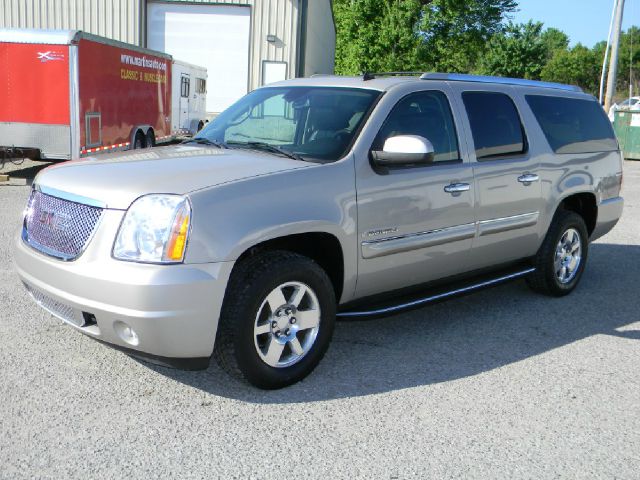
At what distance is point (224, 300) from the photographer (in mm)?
3652

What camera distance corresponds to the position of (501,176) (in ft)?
16.9

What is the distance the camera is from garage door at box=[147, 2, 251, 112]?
1009 inches

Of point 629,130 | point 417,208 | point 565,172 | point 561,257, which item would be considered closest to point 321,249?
point 417,208

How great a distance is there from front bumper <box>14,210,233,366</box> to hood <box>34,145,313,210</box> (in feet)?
0.61

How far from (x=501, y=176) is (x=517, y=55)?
178ft

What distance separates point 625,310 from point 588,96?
199cm

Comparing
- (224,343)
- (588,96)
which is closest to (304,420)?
(224,343)

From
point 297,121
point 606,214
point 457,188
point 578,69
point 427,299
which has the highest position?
point 578,69

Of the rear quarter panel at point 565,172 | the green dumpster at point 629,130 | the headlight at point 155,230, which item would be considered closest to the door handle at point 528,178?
the rear quarter panel at point 565,172

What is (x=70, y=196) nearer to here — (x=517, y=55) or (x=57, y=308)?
(x=57, y=308)

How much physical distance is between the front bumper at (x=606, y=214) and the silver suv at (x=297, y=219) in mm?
786

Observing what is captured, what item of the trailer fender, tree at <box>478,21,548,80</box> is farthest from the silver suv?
tree at <box>478,21,548,80</box>

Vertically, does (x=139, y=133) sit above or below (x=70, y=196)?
below

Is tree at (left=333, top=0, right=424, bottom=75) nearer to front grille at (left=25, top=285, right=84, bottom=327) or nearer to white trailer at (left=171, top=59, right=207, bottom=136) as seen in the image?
white trailer at (left=171, top=59, right=207, bottom=136)
